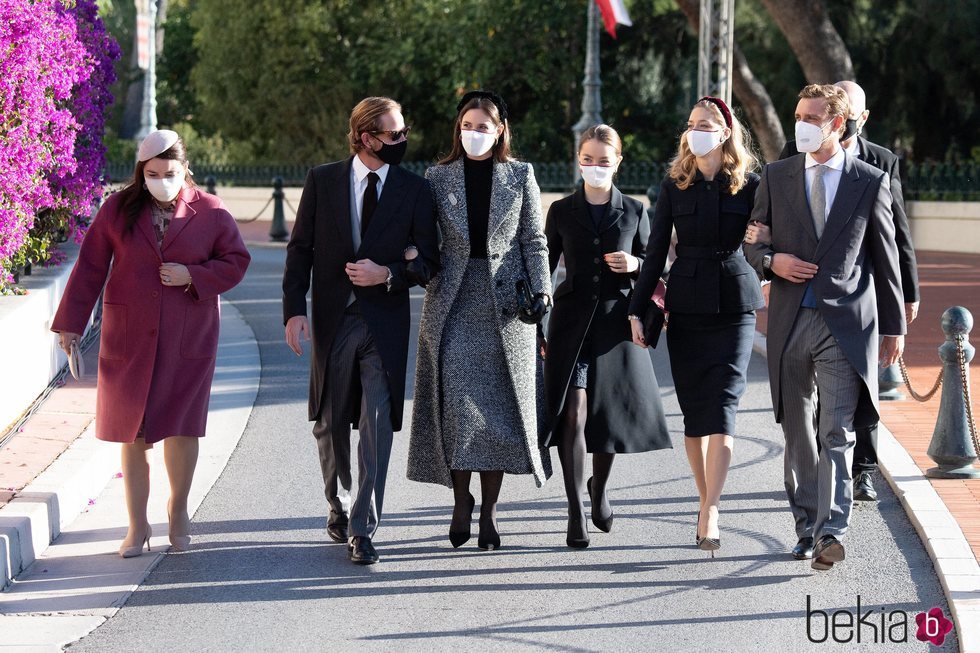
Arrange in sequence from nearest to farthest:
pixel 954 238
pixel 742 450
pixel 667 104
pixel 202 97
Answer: pixel 742 450 < pixel 954 238 < pixel 667 104 < pixel 202 97

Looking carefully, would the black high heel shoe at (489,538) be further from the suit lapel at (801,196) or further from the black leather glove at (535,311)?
the suit lapel at (801,196)

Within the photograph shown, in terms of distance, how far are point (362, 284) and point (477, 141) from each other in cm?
80

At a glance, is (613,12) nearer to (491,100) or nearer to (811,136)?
(491,100)

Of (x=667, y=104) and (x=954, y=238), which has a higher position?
(x=667, y=104)

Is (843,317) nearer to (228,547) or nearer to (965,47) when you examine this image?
(228,547)

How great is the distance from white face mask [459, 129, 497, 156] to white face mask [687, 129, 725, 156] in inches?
33.9

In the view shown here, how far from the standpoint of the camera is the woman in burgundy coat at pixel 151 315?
20.9 feet

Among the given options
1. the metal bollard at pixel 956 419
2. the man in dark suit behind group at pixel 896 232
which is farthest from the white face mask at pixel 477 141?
the metal bollard at pixel 956 419

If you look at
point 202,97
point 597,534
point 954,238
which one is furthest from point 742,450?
point 202,97

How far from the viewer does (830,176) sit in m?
6.36

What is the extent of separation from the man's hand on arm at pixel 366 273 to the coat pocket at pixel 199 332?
703 mm

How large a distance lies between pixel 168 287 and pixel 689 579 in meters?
2.55

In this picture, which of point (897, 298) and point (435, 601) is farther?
point (897, 298)

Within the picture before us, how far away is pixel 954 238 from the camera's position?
85.4 feet
